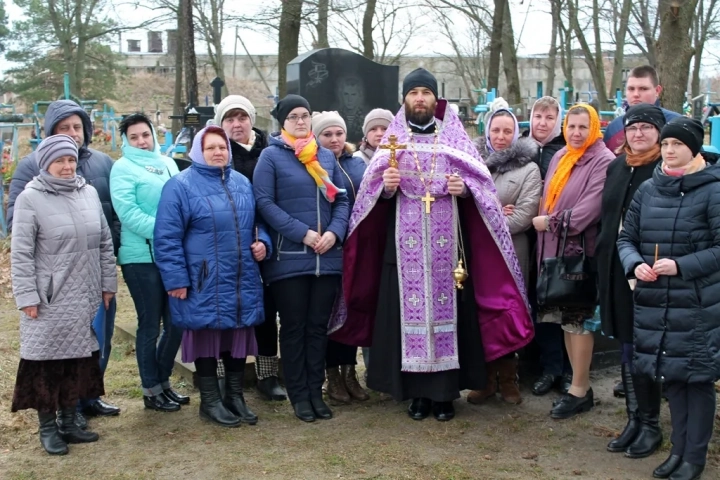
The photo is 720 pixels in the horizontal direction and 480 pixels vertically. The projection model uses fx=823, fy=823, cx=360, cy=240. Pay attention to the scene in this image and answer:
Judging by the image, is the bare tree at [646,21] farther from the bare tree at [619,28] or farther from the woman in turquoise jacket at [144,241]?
the woman in turquoise jacket at [144,241]

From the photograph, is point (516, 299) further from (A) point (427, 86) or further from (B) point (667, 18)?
(B) point (667, 18)

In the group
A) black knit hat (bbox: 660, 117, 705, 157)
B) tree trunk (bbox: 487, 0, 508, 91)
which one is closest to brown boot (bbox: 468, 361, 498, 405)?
black knit hat (bbox: 660, 117, 705, 157)

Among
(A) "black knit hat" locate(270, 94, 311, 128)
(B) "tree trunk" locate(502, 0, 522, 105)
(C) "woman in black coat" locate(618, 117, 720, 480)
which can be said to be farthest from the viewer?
(B) "tree trunk" locate(502, 0, 522, 105)

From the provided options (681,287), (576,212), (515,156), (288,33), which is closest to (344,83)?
(288,33)

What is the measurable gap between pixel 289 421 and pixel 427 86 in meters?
2.19

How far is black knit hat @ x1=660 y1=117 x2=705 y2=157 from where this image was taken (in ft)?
12.9

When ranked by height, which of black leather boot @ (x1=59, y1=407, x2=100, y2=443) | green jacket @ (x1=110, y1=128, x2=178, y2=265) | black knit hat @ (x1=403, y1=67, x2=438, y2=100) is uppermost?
black knit hat @ (x1=403, y1=67, x2=438, y2=100)

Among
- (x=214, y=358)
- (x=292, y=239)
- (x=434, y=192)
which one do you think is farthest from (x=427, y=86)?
(x=214, y=358)

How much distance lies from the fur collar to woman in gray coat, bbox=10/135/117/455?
2.49m

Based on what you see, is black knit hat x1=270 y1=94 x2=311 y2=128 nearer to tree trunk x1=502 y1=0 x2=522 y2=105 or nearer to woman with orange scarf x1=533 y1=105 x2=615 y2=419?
woman with orange scarf x1=533 y1=105 x2=615 y2=419

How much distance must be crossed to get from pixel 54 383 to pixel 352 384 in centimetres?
193

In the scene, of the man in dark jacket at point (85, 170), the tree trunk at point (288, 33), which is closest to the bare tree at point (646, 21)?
the tree trunk at point (288, 33)

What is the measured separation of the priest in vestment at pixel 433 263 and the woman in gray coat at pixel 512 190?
0.92 ft

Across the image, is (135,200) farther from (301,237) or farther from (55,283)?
(301,237)
